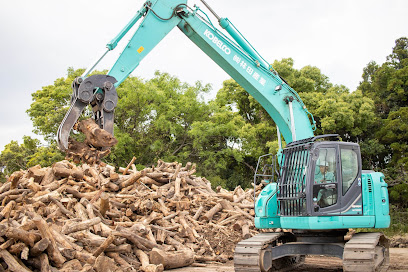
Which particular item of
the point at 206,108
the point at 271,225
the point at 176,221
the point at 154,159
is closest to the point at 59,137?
the point at 176,221

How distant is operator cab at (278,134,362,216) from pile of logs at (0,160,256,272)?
301 centimetres

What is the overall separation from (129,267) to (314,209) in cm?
359

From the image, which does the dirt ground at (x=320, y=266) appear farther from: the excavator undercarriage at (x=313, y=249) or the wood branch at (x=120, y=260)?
the wood branch at (x=120, y=260)

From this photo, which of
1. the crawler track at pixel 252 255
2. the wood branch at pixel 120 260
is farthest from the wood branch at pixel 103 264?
the crawler track at pixel 252 255

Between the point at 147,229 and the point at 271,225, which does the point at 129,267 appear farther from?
the point at 271,225

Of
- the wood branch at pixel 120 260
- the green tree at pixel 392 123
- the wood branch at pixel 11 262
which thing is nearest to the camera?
the wood branch at pixel 11 262

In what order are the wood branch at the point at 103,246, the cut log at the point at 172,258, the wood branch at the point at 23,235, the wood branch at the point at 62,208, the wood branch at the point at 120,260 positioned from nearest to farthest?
the wood branch at the point at 23,235 → the wood branch at the point at 103,246 → the wood branch at the point at 120,260 → the cut log at the point at 172,258 → the wood branch at the point at 62,208

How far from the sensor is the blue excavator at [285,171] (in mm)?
7531

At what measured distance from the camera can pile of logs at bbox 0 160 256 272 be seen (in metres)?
7.76

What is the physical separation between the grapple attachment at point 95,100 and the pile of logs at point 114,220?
5.39 feet

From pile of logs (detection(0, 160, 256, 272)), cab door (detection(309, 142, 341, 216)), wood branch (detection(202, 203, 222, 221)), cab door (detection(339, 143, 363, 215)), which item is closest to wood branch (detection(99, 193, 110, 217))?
pile of logs (detection(0, 160, 256, 272))

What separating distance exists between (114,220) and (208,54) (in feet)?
14.9

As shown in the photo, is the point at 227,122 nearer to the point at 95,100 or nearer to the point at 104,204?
the point at 95,100

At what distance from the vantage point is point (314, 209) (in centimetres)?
750
